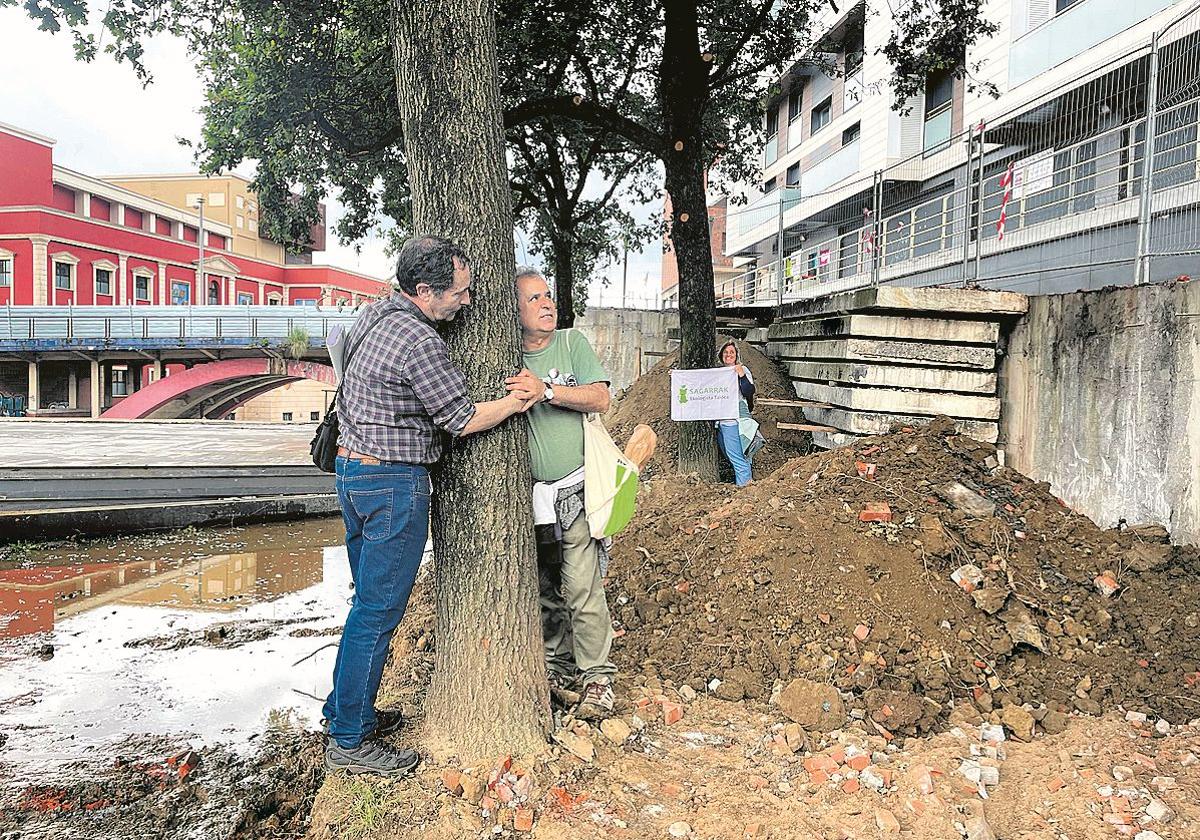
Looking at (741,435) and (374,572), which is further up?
(741,435)

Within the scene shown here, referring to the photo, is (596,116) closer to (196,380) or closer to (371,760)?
(371,760)

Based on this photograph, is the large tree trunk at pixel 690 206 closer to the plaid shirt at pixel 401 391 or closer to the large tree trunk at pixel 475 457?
the large tree trunk at pixel 475 457

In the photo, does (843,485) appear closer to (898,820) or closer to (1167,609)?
(1167,609)

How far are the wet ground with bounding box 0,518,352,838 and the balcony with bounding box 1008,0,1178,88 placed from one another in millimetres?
14504

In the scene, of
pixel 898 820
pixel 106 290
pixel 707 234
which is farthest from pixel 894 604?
pixel 106 290

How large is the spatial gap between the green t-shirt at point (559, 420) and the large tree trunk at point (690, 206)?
4.56 m

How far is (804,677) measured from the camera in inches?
150

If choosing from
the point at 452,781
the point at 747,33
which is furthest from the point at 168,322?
the point at 452,781

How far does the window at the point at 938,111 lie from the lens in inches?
834

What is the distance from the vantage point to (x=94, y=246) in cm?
4191

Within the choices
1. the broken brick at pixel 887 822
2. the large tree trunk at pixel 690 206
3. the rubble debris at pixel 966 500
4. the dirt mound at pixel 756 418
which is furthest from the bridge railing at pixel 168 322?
the broken brick at pixel 887 822

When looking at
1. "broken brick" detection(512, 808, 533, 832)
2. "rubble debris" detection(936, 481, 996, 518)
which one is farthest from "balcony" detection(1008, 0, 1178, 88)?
"broken brick" detection(512, 808, 533, 832)

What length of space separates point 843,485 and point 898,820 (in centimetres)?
254

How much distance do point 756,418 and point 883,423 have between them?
243 centimetres
